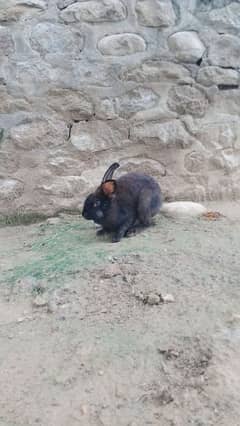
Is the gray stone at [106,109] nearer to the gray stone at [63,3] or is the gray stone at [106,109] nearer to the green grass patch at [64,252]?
the gray stone at [63,3]

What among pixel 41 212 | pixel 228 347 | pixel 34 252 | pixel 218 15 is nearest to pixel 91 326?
pixel 228 347

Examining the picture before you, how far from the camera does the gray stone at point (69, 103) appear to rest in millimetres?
4152

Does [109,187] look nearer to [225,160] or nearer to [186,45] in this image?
[225,160]

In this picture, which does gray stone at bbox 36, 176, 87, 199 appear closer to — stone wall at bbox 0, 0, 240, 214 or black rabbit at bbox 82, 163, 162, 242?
stone wall at bbox 0, 0, 240, 214

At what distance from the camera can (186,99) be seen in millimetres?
4246

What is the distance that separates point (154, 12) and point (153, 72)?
16.6 inches

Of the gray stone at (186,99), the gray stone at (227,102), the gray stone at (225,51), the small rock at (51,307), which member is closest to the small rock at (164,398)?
the small rock at (51,307)

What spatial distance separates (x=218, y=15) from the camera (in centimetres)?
422

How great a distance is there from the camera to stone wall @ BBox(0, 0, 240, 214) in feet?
13.4

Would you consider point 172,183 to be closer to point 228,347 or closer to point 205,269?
point 205,269

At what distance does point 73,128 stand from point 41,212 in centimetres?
66

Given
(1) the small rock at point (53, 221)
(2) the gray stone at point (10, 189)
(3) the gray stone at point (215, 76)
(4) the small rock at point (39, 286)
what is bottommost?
(1) the small rock at point (53, 221)

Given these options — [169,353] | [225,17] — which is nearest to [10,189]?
[225,17]

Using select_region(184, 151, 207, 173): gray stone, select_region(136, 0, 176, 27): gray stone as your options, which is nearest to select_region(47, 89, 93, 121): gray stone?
select_region(136, 0, 176, 27): gray stone
